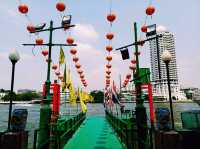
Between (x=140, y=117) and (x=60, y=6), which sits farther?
(x=60, y=6)

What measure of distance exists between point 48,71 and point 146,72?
15.1 feet

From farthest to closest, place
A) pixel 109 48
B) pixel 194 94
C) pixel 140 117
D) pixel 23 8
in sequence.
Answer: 1. pixel 194 94
2. pixel 109 48
3. pixel 23 8
4. pixel 140 117

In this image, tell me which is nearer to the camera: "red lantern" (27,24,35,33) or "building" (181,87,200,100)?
"red lantern" (27,24,35,33)

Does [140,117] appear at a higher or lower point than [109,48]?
lower

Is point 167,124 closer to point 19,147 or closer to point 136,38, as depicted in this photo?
point 19,147

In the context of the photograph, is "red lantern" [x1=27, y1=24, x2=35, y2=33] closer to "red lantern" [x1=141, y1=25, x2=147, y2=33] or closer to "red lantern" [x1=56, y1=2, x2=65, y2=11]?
"red lantern" [x1=56, y1=2, x2=65, y2=11]

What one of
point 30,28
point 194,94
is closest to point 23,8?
point 30,28

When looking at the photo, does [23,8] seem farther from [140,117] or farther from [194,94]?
[194,94]

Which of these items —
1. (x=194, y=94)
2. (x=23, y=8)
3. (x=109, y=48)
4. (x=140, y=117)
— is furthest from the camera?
(x=194, y=94)

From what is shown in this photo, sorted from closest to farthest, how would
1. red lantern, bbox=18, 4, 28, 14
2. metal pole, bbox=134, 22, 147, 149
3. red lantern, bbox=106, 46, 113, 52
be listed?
1. metal pole, bbox=134, 22, 147, 149
2. red lantern, bbox=18, 4, 28, 14
3. red lantern, bbox=106, 46, 113, 52

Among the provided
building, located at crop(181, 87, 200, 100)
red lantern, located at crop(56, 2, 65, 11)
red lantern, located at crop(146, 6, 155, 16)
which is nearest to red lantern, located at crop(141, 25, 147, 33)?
red lantern, located at crop(146, 6, 155, 16)

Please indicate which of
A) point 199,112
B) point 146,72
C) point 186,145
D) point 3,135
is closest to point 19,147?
point 3,135

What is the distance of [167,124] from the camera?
6930 mm

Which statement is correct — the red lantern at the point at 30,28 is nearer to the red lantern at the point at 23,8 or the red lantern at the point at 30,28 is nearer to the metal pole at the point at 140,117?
the red lantern at the point at 23,8
